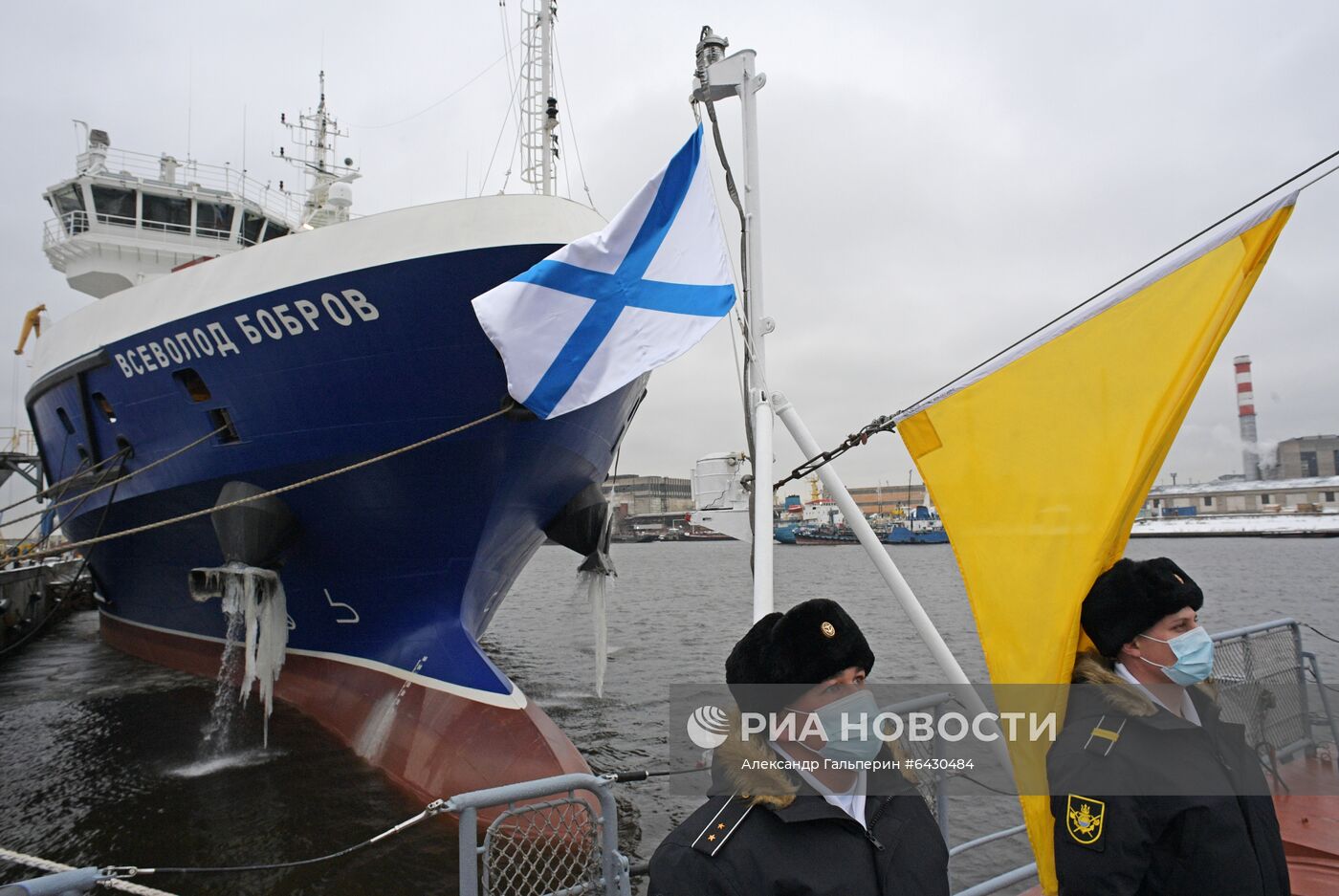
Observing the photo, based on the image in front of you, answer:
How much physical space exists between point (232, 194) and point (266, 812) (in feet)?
40.1

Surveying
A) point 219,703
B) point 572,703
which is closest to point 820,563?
point 572,703

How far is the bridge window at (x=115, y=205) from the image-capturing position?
46.2 ft

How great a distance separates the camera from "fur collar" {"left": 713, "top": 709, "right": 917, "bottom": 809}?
5.96 ft

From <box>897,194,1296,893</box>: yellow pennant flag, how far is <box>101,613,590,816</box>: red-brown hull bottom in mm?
5480

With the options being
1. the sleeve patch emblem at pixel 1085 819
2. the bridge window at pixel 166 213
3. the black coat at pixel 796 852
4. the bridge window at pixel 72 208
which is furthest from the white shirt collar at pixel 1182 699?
the bridge window at pixel 72 208

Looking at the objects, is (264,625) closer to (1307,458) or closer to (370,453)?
(370,453)

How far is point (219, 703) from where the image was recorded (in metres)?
10.4

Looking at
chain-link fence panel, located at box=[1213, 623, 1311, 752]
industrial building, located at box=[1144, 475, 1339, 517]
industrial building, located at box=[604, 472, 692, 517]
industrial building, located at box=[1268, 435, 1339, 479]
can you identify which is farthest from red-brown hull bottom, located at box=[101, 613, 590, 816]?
industrial building, located at box=[1268, 435, 1339, 479]

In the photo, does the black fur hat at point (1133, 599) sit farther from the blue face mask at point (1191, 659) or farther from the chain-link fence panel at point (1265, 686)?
the chain-link fence panel at point (1265, 686)

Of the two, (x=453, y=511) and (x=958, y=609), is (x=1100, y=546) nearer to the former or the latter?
(x=453, y=511)

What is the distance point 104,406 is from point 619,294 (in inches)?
351

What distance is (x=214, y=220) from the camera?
14969 millimetres

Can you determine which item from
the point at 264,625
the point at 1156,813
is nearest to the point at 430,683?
the point at 264,625

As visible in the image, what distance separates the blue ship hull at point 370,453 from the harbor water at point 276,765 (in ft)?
2.59
